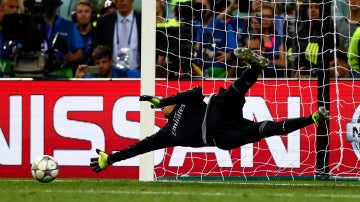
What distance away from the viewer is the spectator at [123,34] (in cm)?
1453

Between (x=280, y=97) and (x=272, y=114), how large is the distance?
0.77ft

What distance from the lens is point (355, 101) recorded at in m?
13.5

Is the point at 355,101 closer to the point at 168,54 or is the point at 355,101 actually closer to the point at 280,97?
the point at 280,97

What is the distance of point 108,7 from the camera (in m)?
15.4

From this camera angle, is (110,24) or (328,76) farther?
(110,24)

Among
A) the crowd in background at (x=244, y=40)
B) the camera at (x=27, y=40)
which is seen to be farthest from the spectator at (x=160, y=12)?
the camera at (x=27, y=40)

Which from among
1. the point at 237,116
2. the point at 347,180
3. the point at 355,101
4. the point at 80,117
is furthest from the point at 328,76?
the point at 80,117

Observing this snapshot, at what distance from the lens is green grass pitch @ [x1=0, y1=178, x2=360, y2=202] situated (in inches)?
376

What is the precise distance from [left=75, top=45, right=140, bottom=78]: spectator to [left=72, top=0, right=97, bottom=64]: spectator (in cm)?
59

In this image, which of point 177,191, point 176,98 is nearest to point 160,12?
point 176,98

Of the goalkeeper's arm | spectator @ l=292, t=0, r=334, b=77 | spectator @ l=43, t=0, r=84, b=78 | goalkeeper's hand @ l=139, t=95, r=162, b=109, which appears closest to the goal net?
spectator @ l=292, t=0, r=334, b=77

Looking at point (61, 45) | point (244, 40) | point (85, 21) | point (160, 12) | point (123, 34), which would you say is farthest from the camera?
point (85, 21)

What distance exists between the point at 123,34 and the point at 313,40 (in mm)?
2675

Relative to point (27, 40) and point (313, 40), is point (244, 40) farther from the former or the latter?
point (27, 40)
